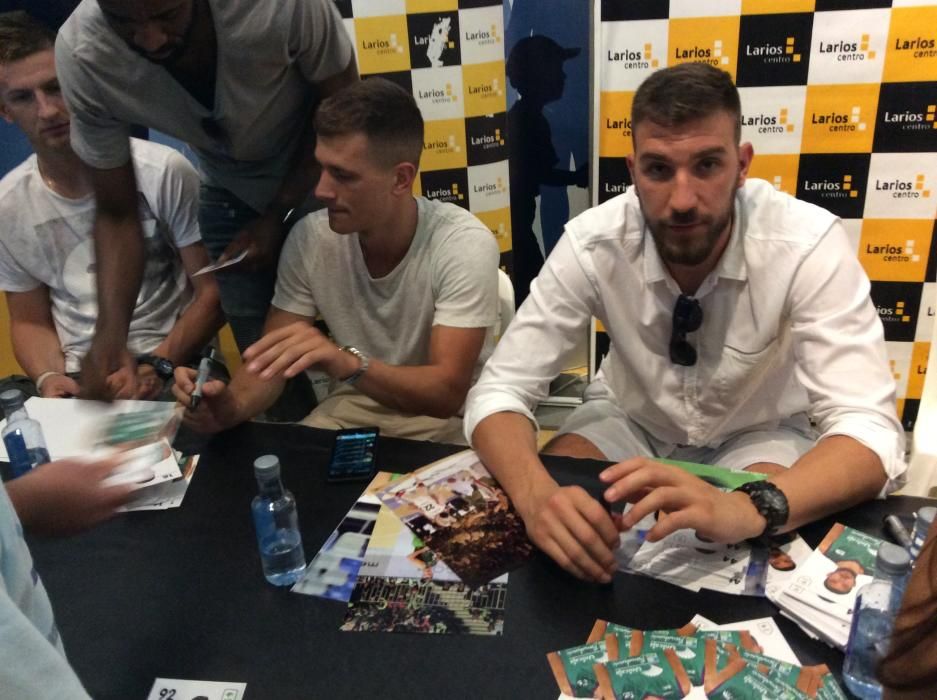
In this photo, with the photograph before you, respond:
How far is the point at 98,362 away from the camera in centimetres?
167

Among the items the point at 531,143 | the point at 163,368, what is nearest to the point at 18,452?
the point at 163,368

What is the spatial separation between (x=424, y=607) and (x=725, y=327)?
2.89 feet

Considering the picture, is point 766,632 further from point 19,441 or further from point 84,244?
point 84,244

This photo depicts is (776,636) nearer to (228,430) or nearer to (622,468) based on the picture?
(622,468)

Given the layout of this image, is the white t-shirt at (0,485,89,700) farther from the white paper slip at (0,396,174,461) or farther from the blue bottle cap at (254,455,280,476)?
the white paper slip at (0,396,174,461)

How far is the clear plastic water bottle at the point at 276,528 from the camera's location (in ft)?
3.56

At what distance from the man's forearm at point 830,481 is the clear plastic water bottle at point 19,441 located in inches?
53.9

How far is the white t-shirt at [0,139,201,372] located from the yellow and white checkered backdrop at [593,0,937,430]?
143 centimetres

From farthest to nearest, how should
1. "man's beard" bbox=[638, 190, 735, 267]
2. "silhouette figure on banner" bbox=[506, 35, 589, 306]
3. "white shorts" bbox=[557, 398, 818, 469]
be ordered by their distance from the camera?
"silhouette figure on banner" bbox=[506, 35, 589, 306], "white shorts" bbox=[557, 398, 818, 469], "man's beard" bbox=[638, 190, 735, 267]

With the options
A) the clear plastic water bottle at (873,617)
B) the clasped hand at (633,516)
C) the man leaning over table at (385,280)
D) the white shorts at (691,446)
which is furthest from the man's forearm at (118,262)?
the clear plastic water bottle at (873,617)

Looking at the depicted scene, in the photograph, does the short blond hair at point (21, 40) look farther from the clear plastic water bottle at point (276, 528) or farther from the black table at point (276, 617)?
the clear plastic water bottle at point (276, 528)

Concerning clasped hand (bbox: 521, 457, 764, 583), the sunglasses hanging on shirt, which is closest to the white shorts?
the sunglasses hanging on shirt

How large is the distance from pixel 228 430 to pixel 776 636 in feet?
3.55

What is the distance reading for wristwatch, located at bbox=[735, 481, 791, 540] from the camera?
1.07 meters
